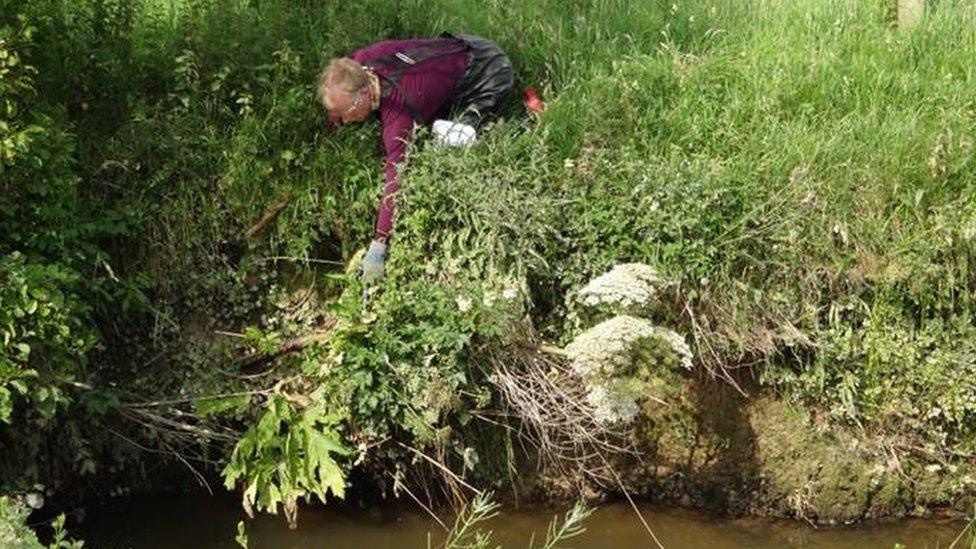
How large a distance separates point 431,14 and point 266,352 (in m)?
2.51

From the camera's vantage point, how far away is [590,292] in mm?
6559

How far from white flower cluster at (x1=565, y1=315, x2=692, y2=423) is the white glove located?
4.54ft

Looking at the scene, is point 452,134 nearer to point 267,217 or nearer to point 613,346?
point 267,217

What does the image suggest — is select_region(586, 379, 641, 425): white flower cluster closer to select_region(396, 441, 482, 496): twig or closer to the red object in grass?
select_region(396, 441, 482, 496): twig

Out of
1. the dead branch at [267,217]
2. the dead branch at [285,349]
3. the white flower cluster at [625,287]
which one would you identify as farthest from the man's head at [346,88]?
the white flower cluster at [625,287]

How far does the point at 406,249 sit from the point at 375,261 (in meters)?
0.21

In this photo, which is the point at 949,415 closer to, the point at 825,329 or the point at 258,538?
the point at 825,329

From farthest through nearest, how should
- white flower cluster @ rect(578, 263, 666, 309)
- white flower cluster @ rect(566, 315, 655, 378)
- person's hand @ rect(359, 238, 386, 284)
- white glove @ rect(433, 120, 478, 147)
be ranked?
white glove @ rect(433, 120, 478, 147), person's hand @ rect(359, 238, 386, 284), white flower cluster @ rect(578, 263, 666, 309), white flower cluster @ rect(566, 315, 655, 378)

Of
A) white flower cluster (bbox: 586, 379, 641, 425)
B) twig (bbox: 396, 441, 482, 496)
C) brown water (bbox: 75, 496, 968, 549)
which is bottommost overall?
brown water (bbox: 75, 496, 968, 549)

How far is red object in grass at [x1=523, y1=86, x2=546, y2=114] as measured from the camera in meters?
7.60

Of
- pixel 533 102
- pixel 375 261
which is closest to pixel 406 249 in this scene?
pixel 375 261

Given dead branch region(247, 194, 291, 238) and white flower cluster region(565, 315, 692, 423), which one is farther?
dead branch region(247, 194, 291, 238)

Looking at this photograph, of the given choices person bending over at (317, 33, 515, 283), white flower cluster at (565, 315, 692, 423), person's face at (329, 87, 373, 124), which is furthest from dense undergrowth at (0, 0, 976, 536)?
white flower cluster at (565, 315, 692, 423)

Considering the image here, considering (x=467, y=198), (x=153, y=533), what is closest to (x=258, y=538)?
(x=153, y=533)
